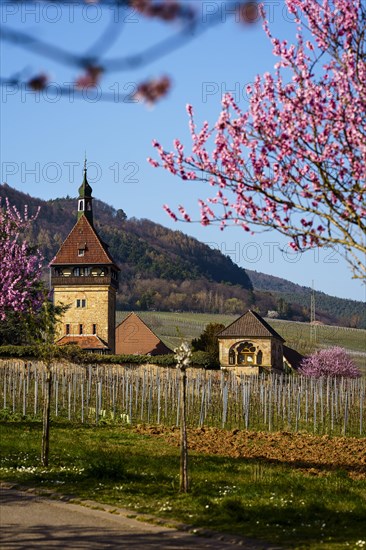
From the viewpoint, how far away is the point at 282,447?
24438mm

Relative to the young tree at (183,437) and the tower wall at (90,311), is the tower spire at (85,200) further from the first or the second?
Answer: the young tree at (183,437)

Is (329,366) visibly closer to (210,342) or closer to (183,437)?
(210,342)

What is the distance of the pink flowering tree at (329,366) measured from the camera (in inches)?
2926

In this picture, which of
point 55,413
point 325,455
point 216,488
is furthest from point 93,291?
point 216,488

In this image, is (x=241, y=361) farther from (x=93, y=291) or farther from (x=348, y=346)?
(x=348, y=346)

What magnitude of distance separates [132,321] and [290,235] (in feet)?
284

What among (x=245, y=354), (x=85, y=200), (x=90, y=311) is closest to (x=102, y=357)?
(x=245, y=354)

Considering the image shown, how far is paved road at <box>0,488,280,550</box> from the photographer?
1068 centimetres

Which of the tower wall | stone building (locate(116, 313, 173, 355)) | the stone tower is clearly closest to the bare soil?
the stone tower

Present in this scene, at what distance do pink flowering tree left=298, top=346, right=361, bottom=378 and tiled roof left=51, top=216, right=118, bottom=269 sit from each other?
24.3 m

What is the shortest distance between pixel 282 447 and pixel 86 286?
67.1m

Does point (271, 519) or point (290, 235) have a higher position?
point (290, 235)

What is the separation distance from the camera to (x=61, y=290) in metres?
90.4

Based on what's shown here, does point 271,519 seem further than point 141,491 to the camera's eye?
No
